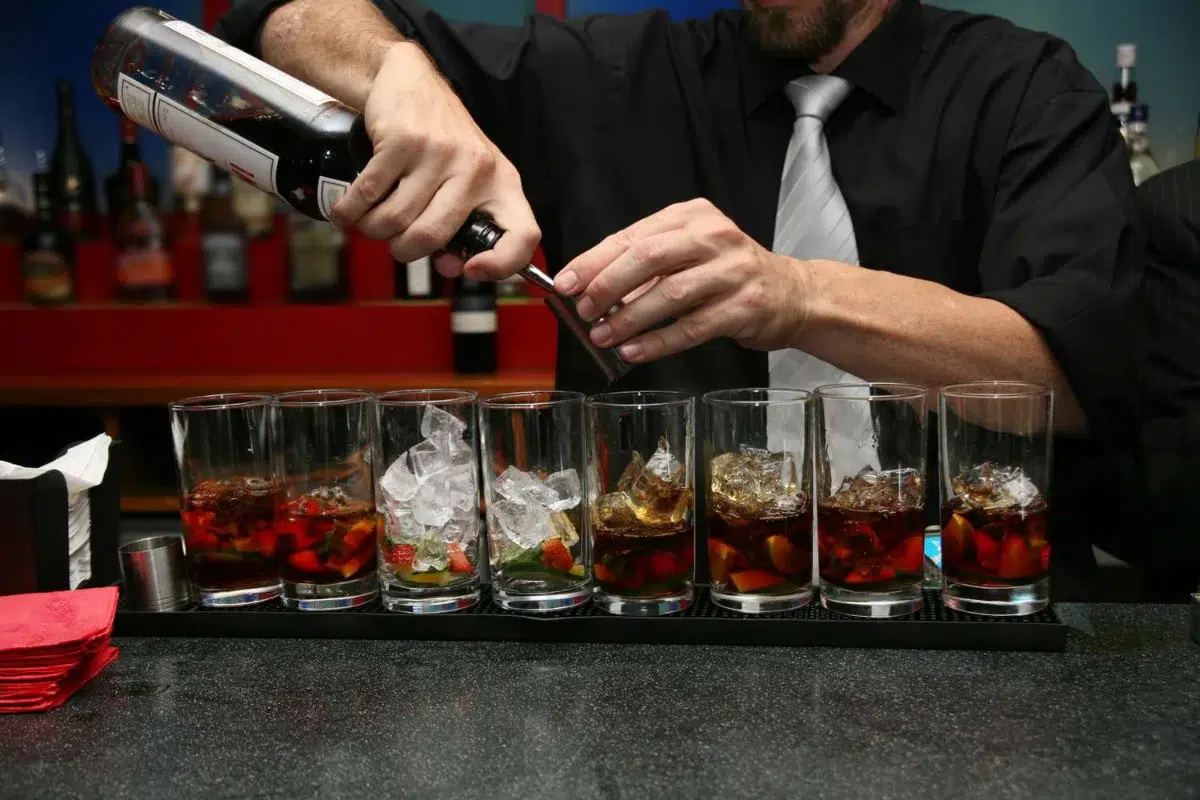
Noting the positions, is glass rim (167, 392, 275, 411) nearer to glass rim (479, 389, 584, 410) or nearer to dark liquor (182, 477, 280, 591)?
dark liquor (182, 477, 280, 591)

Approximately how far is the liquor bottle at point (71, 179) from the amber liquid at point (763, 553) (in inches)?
102

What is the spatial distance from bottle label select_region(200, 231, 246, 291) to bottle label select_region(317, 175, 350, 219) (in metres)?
1.71

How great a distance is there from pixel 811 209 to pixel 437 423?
79cm

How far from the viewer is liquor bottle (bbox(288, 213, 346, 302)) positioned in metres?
2.85

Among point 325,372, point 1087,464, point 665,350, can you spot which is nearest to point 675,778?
point 665,350

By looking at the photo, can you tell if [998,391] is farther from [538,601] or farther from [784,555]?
[538,601]

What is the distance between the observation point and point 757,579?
1.05 m

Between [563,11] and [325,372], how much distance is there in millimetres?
1050

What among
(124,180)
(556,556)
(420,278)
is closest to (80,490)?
(556,556)

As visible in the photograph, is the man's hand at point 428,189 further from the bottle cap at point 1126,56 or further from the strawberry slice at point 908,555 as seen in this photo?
the bottle cap at point 1126,56

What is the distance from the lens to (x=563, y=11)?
2.81 metres

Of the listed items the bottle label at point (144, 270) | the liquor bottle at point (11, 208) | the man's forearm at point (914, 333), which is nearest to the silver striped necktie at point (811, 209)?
the man's forearm at point (914, 333)

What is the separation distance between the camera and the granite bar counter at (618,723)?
2.58 ft

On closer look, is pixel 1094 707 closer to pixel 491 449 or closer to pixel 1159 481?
pixel 491 449
